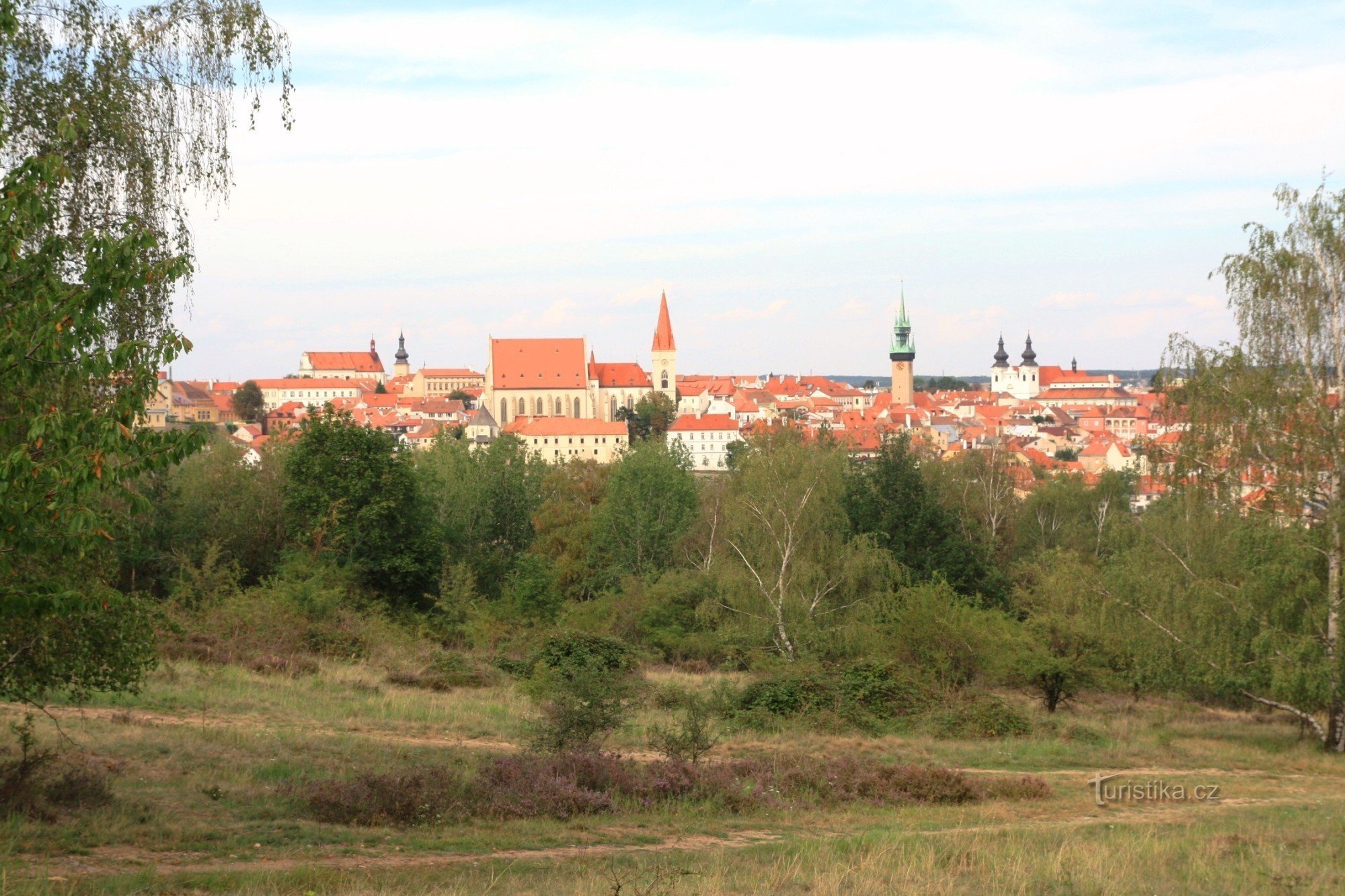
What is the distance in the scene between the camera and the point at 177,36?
1060 centimetres

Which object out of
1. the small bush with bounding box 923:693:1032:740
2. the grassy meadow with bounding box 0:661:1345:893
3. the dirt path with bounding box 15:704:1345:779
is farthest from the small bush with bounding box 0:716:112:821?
the small bush with bounding box 923:693:1032:740

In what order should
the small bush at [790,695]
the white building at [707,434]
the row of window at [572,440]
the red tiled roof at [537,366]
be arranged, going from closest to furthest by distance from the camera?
the small bush at [790,695] < the row of window at [572,440] < the white building at [707,434] < the red tiled roof at [537,366]

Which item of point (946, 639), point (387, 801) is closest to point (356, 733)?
point (387, 801)

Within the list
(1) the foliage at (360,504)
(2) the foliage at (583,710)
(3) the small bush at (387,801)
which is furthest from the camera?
(1) the foliage at (360,504)

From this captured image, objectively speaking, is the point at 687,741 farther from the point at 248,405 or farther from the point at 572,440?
the point at 248,405

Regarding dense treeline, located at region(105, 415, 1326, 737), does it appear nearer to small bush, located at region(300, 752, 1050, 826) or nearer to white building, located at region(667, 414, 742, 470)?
small bush, located at region(300, 752, 1050, 826)

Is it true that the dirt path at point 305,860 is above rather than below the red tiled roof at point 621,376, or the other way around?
below

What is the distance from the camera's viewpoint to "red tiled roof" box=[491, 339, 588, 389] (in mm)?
168250

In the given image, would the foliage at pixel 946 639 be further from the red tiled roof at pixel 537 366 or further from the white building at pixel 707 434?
the red tiled roof at pixel 537 366

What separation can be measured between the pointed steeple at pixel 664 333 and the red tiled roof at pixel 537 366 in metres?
22.3

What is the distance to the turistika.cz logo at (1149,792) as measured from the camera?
12.8 meters

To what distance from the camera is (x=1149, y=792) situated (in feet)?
43.1

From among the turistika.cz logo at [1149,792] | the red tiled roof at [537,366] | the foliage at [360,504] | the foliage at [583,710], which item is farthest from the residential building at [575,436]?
the turistika.cz logo at [1149,792]

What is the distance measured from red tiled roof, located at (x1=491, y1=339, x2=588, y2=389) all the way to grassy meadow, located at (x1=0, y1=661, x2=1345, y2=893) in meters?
152
